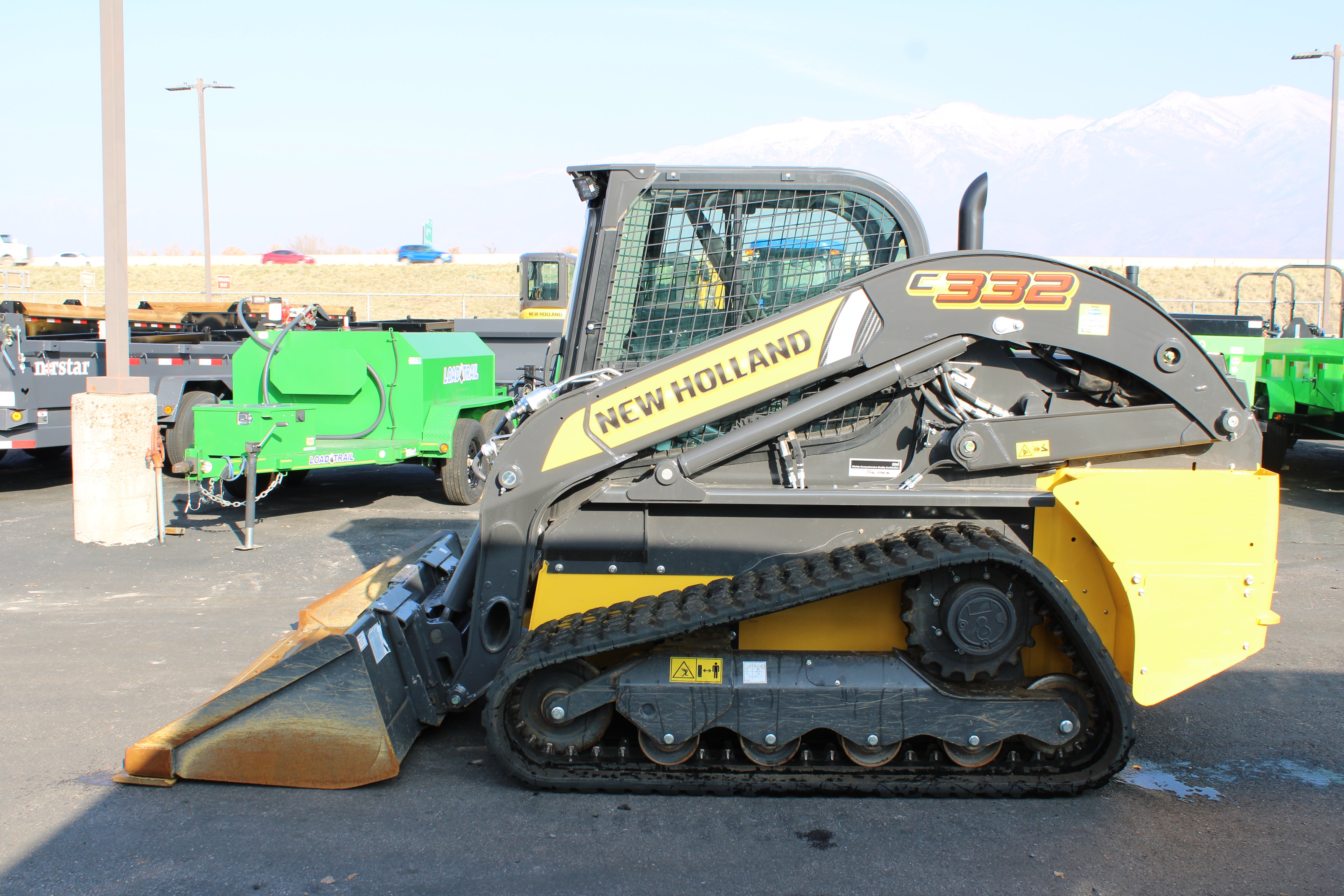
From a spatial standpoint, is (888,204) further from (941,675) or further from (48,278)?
(48,278)

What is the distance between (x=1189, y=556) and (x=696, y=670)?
1.98 metres

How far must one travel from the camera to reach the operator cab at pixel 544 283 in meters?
16.9

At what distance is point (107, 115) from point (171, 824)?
24.1 feet

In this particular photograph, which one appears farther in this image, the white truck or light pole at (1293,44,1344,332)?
the white truck

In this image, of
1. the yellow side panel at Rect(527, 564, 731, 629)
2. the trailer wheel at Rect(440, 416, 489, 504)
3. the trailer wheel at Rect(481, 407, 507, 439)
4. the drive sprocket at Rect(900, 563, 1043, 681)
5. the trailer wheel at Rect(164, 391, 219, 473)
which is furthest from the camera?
the trailer wheel at Rect(164, 391, 219, 473)

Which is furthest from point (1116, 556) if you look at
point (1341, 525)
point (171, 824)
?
point (1341, 525)

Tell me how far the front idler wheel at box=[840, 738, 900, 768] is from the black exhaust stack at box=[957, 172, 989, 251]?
2.14 meters

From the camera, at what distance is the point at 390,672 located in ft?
13.5

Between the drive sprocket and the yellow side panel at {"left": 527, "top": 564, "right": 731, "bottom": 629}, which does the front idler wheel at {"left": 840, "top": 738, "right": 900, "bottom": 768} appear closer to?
the drive sprocket

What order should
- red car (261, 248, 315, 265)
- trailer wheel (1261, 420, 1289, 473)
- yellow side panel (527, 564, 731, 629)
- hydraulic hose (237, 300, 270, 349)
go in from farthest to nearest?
red car (261, 248, 315, 265)
trailer wheel (1261, 420, 1289, 473)
hydraulic hose (237, 300, 270, 349)
yellow side panel (527, 564, 731, 629)

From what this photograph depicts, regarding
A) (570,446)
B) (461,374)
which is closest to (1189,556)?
(570,446)

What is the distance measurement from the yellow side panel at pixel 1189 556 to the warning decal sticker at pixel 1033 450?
0.79 feet

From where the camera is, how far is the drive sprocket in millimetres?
3748

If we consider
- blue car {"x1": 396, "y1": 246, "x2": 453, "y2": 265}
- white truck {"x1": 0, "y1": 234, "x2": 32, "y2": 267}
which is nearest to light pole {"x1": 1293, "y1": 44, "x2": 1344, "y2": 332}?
blue car {"x1": 396, "y1": 246, "x2": 453, "y2": 265}
